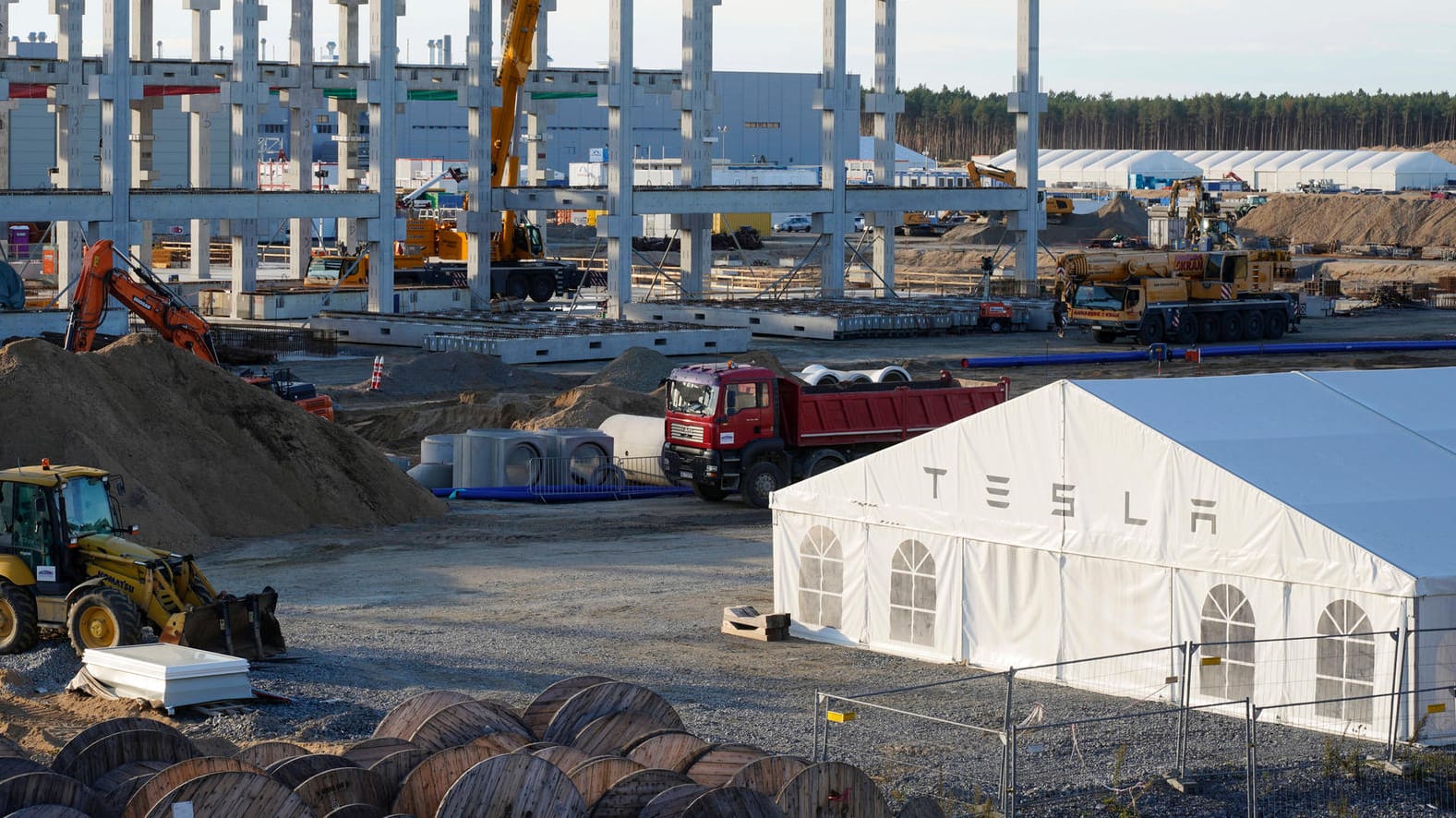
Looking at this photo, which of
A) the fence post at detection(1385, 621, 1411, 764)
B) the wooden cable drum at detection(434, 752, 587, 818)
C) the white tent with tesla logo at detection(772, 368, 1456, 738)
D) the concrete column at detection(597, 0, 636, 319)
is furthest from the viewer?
the concrete column at detection(597, 0, 636, 319)

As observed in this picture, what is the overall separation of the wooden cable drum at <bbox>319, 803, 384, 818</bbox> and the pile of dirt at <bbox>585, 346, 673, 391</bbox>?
30890 millimetres

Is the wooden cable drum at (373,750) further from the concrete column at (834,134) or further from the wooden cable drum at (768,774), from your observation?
the concrete column at (834,134)

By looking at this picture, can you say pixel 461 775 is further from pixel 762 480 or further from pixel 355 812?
pixel 762 480

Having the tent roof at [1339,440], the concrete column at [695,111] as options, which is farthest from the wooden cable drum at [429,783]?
the concrete column at [695,111]

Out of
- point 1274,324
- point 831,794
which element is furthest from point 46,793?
point 1274,324

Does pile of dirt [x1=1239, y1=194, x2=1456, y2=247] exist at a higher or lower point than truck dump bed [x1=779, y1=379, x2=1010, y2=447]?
higher

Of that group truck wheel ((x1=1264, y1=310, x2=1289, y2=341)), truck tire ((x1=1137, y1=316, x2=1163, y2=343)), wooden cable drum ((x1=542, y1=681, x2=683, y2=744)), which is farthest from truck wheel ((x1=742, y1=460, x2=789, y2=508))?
truck wheel ((x1=1264, y1=310, x2=1289, y2=341))

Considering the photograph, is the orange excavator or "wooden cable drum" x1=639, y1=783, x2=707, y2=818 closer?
"wooden cable drum" x1=639, y1=783, x2=707, y2=818

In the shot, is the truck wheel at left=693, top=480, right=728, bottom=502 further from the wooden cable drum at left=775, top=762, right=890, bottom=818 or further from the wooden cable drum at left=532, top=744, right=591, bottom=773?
the wooden cable drum at left=775, top=762, right=890, bottom=818

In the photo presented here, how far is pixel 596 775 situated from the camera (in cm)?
1209

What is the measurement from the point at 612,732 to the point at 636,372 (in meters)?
29.9

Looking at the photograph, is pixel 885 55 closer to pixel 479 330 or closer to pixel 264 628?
pixel 479 330

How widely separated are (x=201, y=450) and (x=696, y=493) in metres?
8.57

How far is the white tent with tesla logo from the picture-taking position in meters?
16.0
